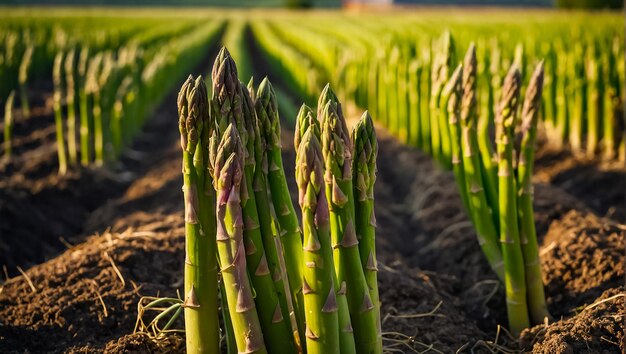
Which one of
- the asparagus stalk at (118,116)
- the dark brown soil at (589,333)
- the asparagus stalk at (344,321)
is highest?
the asparagus stalk at (118,116)

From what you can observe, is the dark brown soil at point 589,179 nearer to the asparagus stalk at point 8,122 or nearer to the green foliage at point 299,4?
the asparagus stalk at point 8,122

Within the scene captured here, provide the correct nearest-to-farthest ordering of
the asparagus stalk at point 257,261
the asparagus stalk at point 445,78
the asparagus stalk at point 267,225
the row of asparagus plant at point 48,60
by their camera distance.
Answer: the asparagus stalk at point 257,261 → the asparagus stalk at point 267,225 → the asparagus stalk at point 445,78 → the row of asparagus plant at point 48,60

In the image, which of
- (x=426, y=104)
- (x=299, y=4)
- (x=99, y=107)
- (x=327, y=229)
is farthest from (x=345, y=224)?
(x=299, y=4)

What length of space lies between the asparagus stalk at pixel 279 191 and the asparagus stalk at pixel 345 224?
0.79 feet

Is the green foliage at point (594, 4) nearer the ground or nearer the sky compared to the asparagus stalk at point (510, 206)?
nearer the sky

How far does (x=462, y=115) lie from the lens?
443 cm

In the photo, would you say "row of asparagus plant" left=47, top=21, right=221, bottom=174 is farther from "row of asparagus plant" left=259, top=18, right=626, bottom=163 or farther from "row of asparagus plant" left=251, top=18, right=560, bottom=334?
"row of asparagus plant" left=251, top=18, right=560, bottom=334

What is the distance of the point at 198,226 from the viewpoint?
10.4 feet

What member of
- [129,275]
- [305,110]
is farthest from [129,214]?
[305,110]

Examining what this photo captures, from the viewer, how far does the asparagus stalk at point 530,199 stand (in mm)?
4180

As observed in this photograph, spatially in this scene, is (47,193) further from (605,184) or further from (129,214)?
(605,184)

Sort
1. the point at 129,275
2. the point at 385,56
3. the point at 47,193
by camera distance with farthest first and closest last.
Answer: the point at 385,56
the point at 47,193
the point at 129,275

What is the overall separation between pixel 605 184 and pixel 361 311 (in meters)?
5.55

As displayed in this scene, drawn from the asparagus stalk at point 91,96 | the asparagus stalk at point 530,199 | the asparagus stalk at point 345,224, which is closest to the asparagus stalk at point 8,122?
the asparagus stalk at point 91,96
